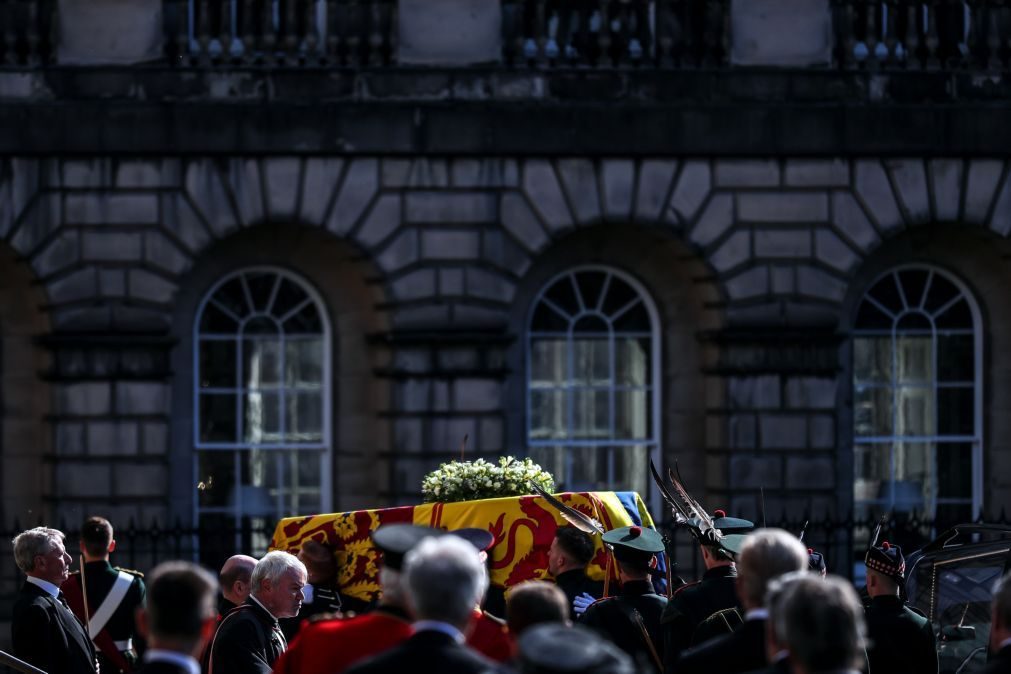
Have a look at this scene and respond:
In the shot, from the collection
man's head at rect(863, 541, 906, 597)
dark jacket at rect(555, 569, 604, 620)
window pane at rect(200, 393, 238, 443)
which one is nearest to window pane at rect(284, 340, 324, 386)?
window pane at rect(200, 393, 238, 443)

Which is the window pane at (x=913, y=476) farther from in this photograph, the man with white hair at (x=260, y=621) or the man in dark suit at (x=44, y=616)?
the man with white hair at (x=260, y=621)

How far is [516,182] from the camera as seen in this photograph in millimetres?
18344

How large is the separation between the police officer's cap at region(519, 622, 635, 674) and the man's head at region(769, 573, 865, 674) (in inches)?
24.1

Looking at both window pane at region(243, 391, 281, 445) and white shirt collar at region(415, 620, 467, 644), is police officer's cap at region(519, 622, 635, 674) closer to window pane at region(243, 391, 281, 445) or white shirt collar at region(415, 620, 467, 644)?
white shirt collar at region(415, 620, 467, 644)

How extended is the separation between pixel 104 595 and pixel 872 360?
10.1m

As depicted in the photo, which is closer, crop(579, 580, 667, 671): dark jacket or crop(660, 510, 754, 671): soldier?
crop(579, 580, 667, 671): dark jacket

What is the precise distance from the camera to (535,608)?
21.3 feet

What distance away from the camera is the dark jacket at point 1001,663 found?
242 inches

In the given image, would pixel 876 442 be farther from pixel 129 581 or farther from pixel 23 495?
pixel 129 581

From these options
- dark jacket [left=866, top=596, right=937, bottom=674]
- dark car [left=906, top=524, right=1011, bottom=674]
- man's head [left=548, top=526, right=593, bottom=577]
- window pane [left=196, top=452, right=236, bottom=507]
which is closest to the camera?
dark jacket [left=866, top=596, right=937, bottom=674]

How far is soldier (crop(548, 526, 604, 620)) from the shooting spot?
29.6 feet

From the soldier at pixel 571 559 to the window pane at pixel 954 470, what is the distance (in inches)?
445

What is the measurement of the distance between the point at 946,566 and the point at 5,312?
10177 millimetres

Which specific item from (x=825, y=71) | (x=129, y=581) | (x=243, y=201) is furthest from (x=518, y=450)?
(x=129, y=581)
